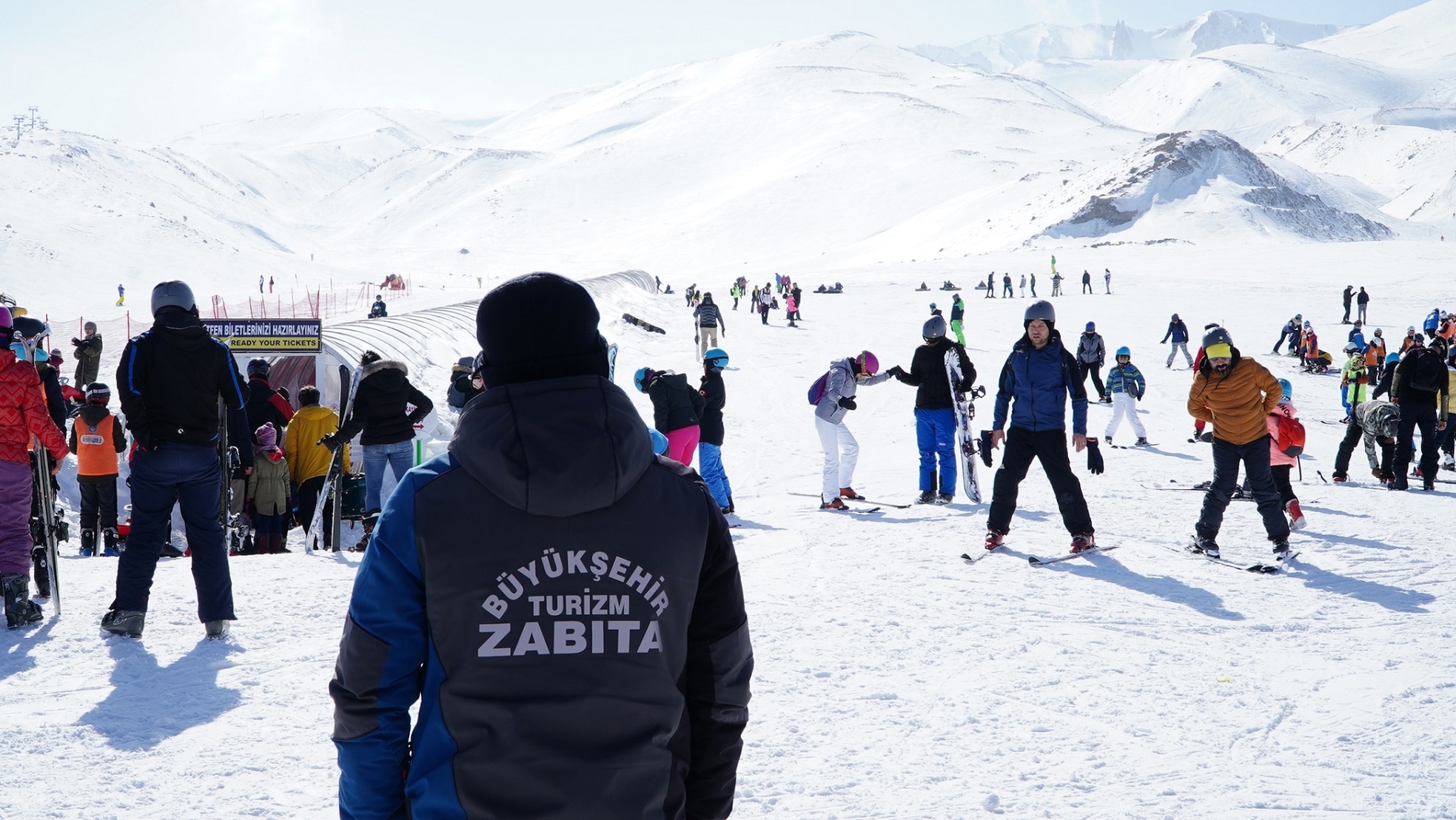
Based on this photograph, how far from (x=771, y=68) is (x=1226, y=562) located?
192554mm

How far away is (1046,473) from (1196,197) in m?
83.5

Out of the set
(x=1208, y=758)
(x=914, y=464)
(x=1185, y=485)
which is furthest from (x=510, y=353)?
(x=914, y=464)

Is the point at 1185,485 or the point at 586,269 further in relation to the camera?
the point at 586,269

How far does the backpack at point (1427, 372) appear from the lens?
Result: 32.3ft

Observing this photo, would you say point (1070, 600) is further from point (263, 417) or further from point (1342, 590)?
point (263, 417)

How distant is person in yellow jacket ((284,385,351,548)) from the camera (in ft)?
31.0

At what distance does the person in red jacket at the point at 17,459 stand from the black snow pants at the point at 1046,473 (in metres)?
5.61

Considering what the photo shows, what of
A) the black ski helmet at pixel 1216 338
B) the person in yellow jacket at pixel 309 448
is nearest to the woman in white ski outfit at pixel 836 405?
the black ski helmet at pixel 1216 338

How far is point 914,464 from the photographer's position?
40.6ft

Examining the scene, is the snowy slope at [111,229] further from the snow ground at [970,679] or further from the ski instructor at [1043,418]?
the ski instructor at [1043,418]

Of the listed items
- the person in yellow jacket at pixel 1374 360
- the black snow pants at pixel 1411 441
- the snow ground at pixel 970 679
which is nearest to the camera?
the snow ground at pixel 970 679

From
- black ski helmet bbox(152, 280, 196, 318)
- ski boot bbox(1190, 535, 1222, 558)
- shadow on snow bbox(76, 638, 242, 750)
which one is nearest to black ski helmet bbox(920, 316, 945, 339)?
ski boot bbox(1190, 535, 1222, 558)

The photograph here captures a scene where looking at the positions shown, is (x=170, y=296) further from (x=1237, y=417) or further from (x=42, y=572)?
(x=1237, y=417)

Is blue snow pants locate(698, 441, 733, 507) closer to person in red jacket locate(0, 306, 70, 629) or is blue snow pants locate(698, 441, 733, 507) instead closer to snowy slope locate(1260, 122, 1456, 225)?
person in red jacket locate(0, 306, 70, 629)
